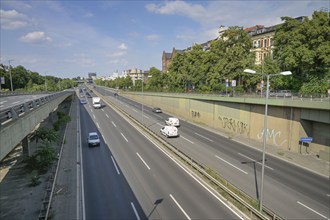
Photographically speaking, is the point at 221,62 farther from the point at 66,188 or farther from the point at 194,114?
the point at 66,188

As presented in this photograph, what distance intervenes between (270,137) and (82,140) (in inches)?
1109

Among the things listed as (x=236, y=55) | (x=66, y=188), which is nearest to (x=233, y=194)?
(x=66, y=188)

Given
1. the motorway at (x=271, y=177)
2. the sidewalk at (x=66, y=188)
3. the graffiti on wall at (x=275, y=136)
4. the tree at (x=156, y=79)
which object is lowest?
the motorway at (x=271, y=177)

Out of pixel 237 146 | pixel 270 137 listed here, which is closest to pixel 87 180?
pixel 237 146

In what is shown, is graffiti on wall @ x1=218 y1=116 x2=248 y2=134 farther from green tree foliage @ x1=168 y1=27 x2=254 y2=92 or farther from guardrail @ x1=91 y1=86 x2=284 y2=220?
guardrail @ x1=91 y1=86 x2=284 y2=220

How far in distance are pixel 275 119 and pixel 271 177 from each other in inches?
492

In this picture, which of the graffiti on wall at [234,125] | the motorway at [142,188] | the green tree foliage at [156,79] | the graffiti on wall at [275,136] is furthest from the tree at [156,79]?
the motorway at [142,188]

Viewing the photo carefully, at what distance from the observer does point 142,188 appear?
20.4 m

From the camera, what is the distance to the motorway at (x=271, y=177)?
17619 millimetres

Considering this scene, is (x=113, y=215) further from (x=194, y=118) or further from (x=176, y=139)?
(x=194, y=118)

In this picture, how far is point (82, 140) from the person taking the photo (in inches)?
1480

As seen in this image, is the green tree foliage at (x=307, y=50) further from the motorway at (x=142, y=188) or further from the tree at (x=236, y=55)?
the motorway at (x=142, y=188)

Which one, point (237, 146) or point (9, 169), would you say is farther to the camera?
point (237, 146)

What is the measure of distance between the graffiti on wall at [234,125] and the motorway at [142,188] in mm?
15902
